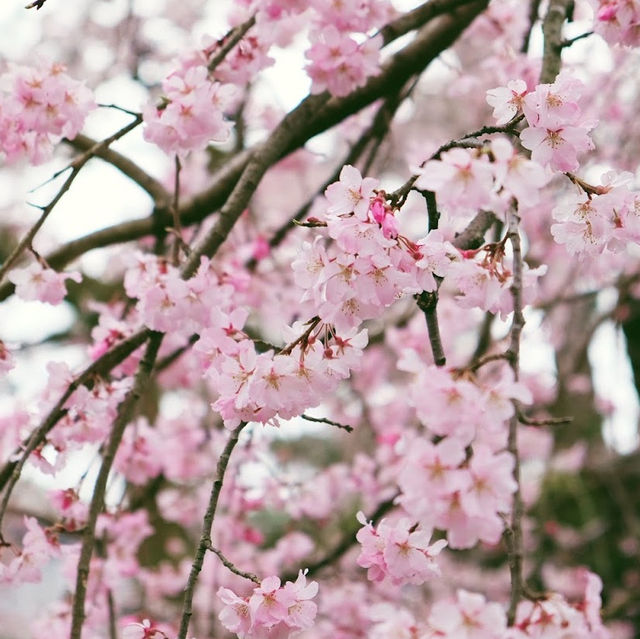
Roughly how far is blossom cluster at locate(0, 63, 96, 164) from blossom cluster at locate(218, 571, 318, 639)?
1.03 metres

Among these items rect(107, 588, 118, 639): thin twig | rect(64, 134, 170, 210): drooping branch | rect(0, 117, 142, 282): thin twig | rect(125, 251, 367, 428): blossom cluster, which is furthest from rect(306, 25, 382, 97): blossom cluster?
rect(107, 588, 118, 639): thin twig

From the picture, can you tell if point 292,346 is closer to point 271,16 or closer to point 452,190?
point 452,190

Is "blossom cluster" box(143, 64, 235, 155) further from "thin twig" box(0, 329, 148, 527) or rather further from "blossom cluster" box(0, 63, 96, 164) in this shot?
"thin twig" box(0, 329, 148, 527)

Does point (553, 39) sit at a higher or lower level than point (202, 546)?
higher

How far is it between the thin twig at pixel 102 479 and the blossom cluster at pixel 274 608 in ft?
0.94

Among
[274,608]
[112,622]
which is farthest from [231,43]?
[112,622]

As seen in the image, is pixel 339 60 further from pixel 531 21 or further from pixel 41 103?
pixel 531 21

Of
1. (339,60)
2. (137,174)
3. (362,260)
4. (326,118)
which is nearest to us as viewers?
(362,260)

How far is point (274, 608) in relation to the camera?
1.11m

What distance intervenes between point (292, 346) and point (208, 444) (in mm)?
2584

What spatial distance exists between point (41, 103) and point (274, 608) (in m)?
1.12

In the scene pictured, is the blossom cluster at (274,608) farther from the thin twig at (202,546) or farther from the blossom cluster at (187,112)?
the blossom cluster at (187,112)

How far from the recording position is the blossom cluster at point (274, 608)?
1.10m

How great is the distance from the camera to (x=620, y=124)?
412 centimetres
